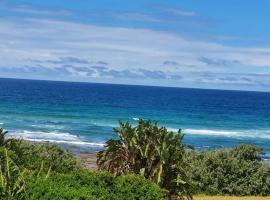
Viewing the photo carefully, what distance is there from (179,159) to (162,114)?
96308mm

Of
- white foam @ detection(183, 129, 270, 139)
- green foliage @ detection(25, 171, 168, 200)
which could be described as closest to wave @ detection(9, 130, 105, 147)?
white foam @ detection(183, 129, 270, 139)

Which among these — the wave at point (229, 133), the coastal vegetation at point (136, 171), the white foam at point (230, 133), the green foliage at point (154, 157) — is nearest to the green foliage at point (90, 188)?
the coastal vegetation at point (136, 171)

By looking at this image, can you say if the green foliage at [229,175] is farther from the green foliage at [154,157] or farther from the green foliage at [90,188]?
the green foliage at [90,188]

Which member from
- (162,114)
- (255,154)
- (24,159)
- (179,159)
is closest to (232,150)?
(255,154)

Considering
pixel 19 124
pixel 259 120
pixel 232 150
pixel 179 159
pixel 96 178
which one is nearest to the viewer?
pixel 96 178

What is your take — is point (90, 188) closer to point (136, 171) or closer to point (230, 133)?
point (136, 171)

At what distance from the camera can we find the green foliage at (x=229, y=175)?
28062 mm

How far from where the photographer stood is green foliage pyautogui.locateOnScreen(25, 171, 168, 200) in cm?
1253

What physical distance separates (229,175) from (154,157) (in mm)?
9962

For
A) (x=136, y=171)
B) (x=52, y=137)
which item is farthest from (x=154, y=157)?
(x=52, y=137)

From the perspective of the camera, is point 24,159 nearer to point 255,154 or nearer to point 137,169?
point 137,169

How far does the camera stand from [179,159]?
64.5ft

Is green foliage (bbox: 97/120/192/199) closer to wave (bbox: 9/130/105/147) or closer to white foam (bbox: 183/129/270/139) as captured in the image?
wave (bbox: 9/130/105/147)

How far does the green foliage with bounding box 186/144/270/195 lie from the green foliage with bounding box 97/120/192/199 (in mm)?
8273
